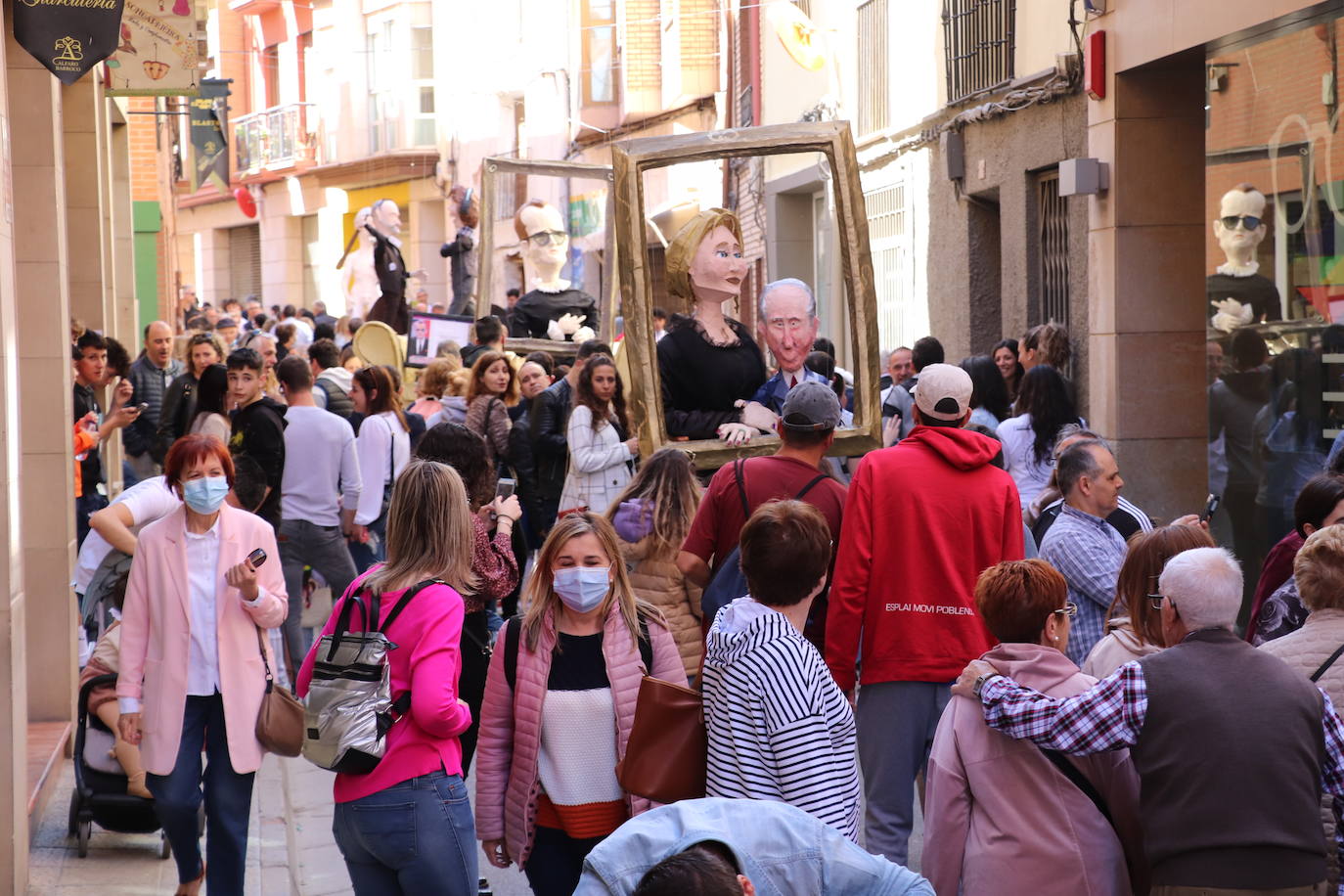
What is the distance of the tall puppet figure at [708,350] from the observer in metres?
6.92

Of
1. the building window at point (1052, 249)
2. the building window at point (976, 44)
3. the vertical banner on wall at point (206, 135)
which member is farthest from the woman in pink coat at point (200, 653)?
the vertical banner on wall at point (206, 135)

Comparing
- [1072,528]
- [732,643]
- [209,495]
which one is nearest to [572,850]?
[732,643]

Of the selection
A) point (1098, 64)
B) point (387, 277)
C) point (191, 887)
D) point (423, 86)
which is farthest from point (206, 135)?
point (191, 887)

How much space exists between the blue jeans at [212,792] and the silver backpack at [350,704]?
3.92ft

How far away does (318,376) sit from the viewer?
11.4 meters

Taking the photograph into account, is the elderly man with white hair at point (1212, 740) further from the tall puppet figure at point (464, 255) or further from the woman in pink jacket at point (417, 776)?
the tall puppet figure at point (464, 255)

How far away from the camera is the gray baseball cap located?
17.6 feet

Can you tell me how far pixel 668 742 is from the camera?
421 centimetres

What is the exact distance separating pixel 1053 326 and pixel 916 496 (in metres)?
6.67

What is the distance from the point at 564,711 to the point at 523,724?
111 mm

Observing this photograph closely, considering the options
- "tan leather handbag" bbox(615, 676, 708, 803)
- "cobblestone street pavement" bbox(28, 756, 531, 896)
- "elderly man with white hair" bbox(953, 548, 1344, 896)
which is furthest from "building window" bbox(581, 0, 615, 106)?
"elderly man with white hair" bbox(953, 548, 1344, 896)

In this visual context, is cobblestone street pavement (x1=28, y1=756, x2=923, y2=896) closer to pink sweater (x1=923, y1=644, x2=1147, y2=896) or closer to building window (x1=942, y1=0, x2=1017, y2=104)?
pink sweater (x1=923, y1=644, x2=1147, y2=896)

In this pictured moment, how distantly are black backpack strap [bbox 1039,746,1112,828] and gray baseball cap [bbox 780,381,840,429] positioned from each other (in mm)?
1689

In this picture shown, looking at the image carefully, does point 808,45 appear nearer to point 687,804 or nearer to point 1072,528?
point 1072,528
